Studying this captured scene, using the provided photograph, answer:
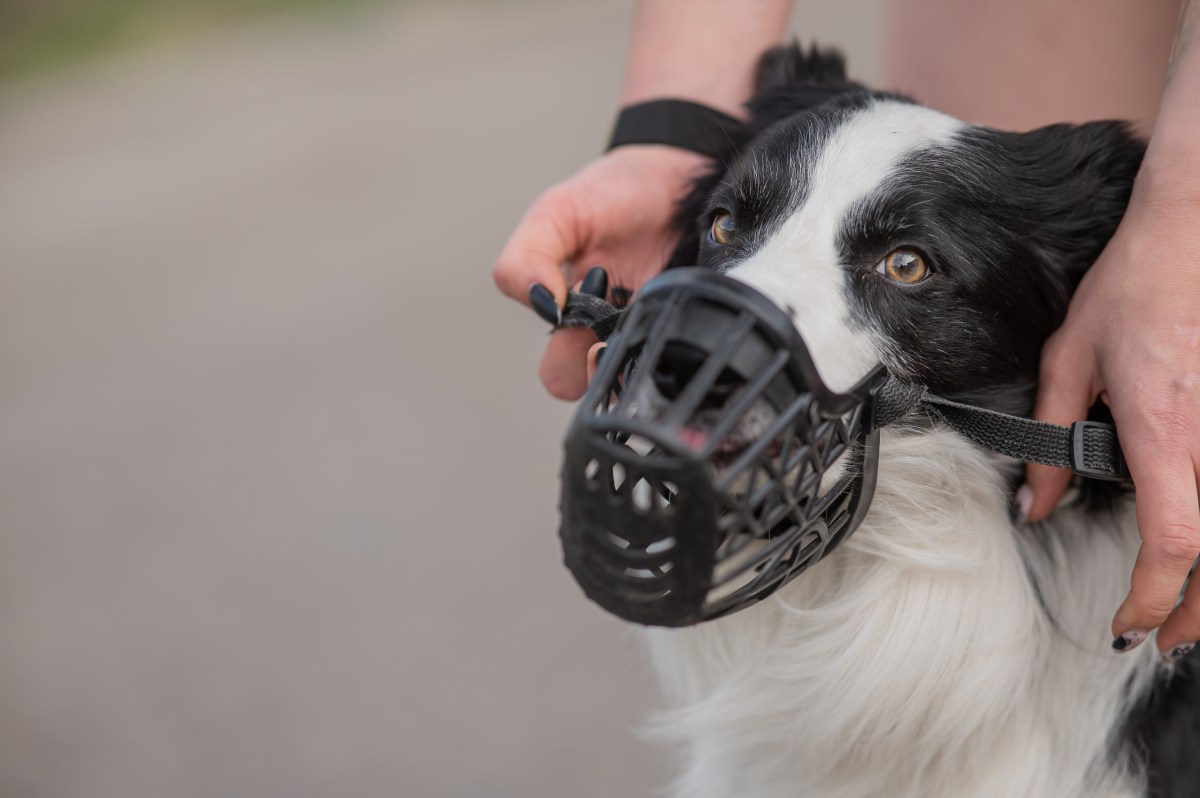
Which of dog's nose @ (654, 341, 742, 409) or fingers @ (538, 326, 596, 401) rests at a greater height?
dog's nose @ (654, 341, 742, 409)

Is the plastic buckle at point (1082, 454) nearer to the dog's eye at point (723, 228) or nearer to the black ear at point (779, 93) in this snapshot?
the dog's eye at point (723, 228)

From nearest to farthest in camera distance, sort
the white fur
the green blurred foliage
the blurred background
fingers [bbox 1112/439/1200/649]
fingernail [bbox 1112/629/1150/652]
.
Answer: fingers [bbox 1112/439/1200/649] < fingernail [bbox 1112/629/1150/652] < the white fur < the blurred background < the green blurred foliage

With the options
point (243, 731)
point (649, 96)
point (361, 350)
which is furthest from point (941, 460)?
point (361, 350)

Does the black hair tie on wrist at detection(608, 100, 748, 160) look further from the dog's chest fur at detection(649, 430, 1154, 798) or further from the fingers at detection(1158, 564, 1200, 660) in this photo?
the fingers at detection(1158, 564, 1200, 660)

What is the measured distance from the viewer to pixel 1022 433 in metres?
1.50

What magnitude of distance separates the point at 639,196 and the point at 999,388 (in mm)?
683

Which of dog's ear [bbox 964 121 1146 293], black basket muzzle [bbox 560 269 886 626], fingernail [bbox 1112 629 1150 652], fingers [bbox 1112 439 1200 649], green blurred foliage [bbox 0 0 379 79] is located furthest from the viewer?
green blurred foliage [bbox 0 0 379 79]

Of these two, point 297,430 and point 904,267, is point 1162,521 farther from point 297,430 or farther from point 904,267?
point 297,430

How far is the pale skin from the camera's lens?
140cm

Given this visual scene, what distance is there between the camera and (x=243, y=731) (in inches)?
118

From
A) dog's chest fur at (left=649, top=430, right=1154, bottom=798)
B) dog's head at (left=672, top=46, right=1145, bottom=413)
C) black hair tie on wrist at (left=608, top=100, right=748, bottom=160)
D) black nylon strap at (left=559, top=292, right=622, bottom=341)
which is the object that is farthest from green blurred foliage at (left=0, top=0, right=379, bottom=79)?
dog's chest fur at (left=649, top=430, right=1154, bottom=798)

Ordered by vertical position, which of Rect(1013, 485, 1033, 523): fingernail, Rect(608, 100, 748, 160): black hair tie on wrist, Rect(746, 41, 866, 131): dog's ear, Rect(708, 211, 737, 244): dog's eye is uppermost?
Rect(746, 41, 866, 131): dog's ear

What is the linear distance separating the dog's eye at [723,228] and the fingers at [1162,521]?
630mm

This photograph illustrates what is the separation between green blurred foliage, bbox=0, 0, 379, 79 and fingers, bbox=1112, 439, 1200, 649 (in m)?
7.77
